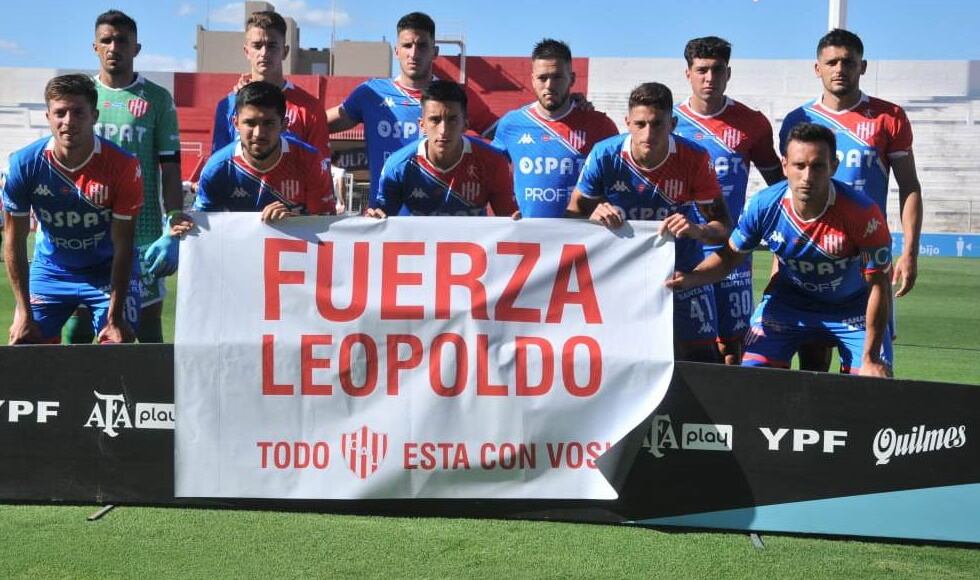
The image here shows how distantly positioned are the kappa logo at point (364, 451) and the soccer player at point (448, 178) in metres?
1.64

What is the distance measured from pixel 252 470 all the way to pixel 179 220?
45.4 inches

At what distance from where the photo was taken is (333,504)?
178 inches

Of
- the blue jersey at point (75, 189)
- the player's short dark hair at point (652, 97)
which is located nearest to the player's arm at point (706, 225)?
the player's short dark hair at point (652, 97)

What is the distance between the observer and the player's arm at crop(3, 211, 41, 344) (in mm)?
5172

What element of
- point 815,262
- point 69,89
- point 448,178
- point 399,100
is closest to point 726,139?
point 815,262

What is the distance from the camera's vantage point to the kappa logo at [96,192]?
216 inches

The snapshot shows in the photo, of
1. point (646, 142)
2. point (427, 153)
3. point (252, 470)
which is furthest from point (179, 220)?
point (646, 142)

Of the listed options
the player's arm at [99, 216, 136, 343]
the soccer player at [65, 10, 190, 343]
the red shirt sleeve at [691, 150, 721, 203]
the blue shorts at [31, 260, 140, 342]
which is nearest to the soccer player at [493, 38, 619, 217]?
the red shirt sleeve at [691, 150, 721, 203]

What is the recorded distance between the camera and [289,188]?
18.4 feet

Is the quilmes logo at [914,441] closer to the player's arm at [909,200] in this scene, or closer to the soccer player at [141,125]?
the player's arm at [909,200]

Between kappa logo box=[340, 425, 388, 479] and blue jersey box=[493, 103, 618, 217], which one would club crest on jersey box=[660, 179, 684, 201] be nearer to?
blue jersey box=[493, 103, 618, 217]

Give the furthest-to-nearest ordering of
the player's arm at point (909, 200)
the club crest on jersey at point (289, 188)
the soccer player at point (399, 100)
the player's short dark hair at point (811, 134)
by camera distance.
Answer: the soccer player at point (399, 100) → the player's arm at point (909, 200) → the club crest on jersey at point (289, 188) → the player's short dark hair at point (811, 134)

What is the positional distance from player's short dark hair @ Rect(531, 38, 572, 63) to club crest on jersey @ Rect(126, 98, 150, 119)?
2.45m

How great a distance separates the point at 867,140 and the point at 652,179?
1533 millimetres
